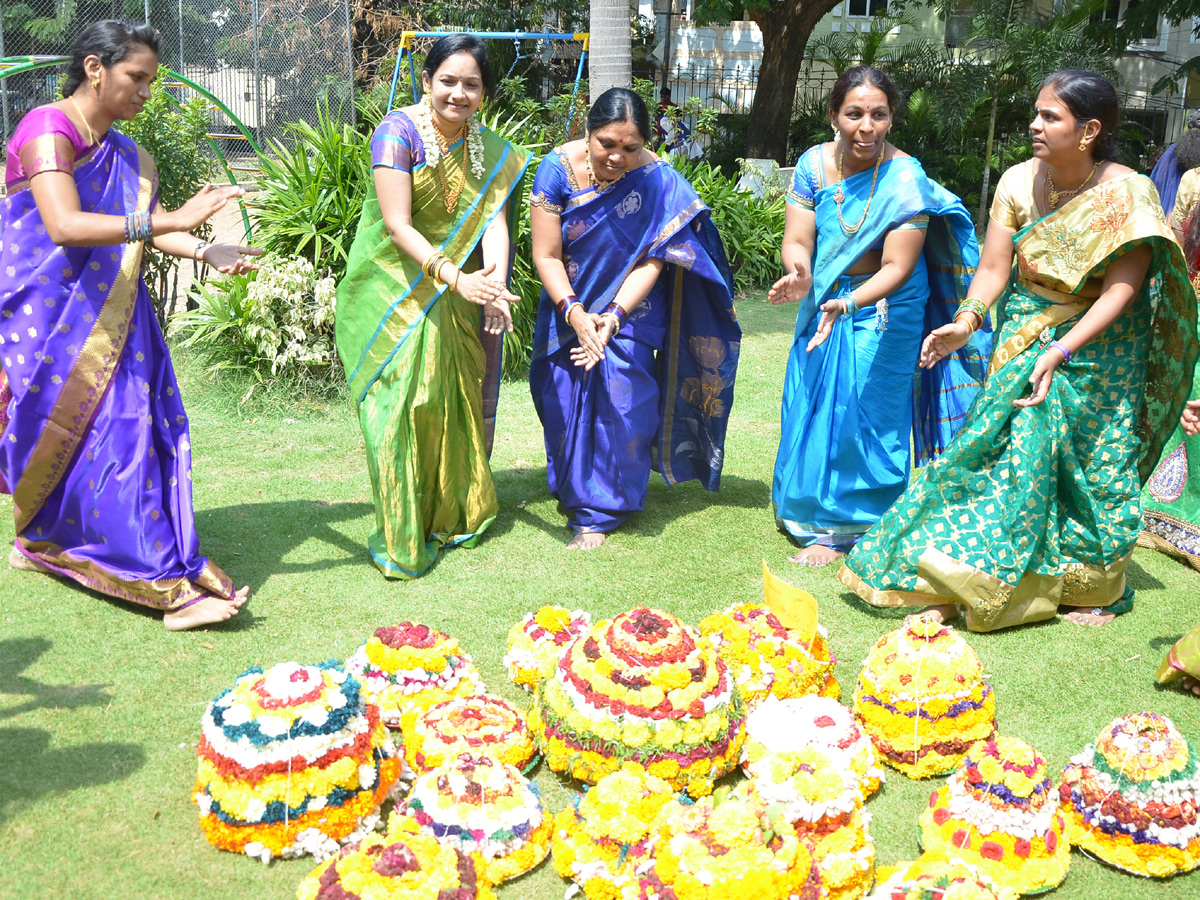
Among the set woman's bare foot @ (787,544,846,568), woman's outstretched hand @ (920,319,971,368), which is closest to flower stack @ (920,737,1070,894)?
woman's outstretched hand @ (920,319,971,368)

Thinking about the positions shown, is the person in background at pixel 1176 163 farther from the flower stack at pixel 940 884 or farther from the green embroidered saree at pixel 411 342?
the flower stack at pixel 940 884

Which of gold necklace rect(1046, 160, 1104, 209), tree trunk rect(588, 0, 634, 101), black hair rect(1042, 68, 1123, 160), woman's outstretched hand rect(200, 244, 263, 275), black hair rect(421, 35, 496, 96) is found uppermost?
tree trunk rect(588, 0, 634, 101)

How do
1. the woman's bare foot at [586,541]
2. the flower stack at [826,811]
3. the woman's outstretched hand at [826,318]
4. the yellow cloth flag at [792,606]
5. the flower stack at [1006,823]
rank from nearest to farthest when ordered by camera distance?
the flower stack at [826,811] → the flower stack at [1006,823] → the yellow cloth flag at [792,606] → the woman's outstretched hand at [826,318] → the woman's bare foot at [586,541]

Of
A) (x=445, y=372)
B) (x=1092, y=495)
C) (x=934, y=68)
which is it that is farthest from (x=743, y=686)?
(x=934, y=68)

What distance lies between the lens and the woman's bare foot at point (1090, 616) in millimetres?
3996

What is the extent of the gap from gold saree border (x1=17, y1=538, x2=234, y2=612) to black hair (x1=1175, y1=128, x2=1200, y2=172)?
453 cm

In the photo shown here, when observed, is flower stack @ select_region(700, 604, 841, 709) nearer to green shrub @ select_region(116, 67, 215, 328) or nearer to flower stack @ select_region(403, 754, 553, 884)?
flower stack @ select_region(403, 754, 553, 884)

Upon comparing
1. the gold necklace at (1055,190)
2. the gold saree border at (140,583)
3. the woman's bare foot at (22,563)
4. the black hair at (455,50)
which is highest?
the black hair at (455,50)

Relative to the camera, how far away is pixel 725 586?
4285 mm

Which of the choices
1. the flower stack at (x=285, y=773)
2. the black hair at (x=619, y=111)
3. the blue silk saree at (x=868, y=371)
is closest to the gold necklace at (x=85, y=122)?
the black hair at (x=619, y=111)

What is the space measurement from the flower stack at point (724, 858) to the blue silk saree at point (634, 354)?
7.92 ft

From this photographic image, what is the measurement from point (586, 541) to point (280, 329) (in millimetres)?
2922

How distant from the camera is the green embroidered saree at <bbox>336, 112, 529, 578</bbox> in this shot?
13.9 feet

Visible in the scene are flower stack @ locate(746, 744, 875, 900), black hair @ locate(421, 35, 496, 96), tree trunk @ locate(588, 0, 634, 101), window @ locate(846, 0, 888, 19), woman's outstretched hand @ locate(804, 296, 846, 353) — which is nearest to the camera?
flower stack @ locate(746, 744, 875, 900)
